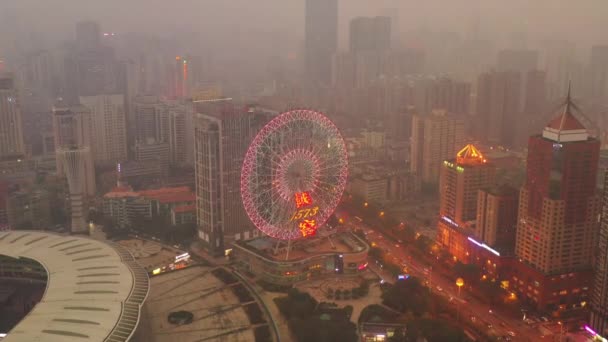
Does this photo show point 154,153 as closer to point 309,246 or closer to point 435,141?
point 435,141

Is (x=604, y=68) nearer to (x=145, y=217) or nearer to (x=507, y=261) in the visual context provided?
(x=507, y=261)

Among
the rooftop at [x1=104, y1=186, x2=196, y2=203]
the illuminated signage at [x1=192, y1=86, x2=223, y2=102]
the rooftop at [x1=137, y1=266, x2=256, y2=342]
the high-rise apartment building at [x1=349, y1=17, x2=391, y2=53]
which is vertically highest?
the high-rise apartment building at [x1=349, y1=17, x2=391, y2=53]

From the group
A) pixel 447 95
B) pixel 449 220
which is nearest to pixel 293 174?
pixel 449 220

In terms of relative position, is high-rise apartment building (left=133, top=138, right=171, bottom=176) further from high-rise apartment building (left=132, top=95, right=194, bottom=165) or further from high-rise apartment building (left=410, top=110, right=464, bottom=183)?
high-rise apartment building (left=410, top=110, right=464, bottom=183)

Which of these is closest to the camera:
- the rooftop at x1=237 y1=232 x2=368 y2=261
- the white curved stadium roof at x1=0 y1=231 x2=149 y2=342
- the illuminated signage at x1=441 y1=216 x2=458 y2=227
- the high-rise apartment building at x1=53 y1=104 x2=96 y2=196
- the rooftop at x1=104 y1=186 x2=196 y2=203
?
the white curved stadium roof at x1=0 y1=231 x2=149 y2=342

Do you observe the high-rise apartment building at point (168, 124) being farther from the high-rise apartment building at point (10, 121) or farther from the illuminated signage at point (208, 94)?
the high-rise apartment building at point (10, 121)

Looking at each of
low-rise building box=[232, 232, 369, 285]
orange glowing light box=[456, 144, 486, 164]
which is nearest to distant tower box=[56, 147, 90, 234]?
low-rise building box=[232, 232, 369, 285]

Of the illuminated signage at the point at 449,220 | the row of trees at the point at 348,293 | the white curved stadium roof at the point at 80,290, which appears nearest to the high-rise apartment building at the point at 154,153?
the white curved stadium roof at the point at 80,290
